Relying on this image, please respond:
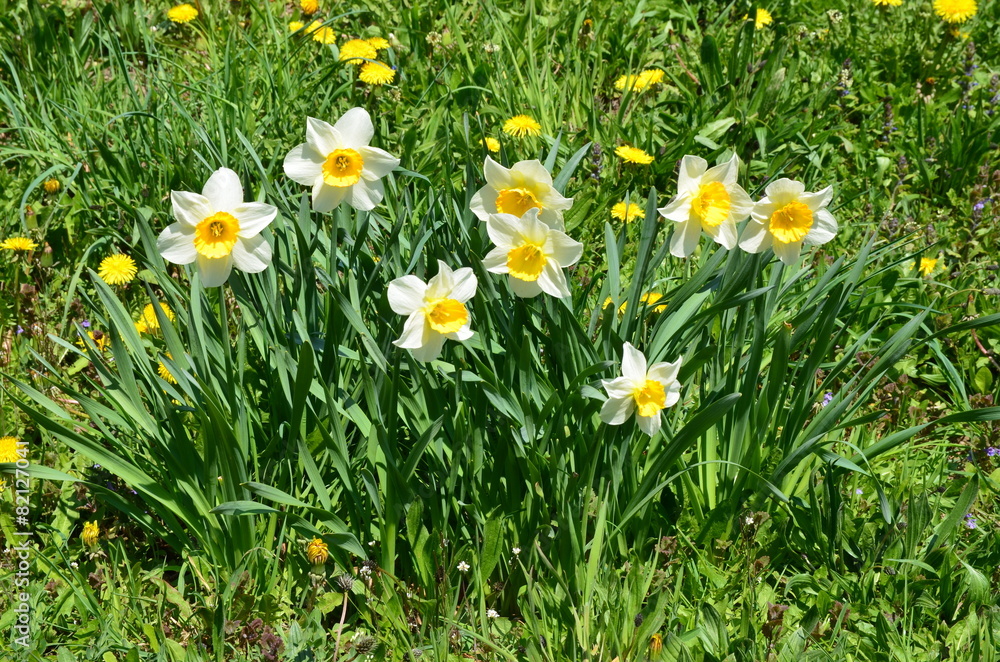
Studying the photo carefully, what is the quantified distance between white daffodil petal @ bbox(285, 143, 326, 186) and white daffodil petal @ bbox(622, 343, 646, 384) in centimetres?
68

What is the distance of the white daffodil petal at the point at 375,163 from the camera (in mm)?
1669

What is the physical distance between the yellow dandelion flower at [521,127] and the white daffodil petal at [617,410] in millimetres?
1612

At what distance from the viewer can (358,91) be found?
339 centimetres

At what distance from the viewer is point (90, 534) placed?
1919 mm

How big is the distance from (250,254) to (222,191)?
132mm

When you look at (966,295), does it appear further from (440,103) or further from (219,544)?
(219,544)

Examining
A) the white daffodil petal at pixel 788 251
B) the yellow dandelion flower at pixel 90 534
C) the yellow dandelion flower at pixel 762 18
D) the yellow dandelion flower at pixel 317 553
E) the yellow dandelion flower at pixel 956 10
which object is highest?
the white daffodil petal at pixel 788 251

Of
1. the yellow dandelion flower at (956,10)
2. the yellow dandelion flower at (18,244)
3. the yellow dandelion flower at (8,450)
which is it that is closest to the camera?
the yellow dandelion flower at (8,450)

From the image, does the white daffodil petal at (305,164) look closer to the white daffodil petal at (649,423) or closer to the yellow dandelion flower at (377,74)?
the white daffodil petal at (649,423)

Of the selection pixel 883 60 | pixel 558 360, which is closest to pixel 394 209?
pixel 558 360

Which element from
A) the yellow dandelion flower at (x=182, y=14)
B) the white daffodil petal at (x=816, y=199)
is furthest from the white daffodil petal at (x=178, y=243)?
the yellow dandelion flower at (x=182, y=14)

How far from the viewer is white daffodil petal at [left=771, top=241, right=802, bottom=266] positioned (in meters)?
1.71

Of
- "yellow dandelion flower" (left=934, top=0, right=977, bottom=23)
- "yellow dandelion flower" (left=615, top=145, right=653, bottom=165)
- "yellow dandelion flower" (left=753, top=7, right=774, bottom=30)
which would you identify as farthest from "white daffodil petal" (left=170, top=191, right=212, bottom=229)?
"yellow dandelion flower" (left=934, top=0, right=977, bottom=23)

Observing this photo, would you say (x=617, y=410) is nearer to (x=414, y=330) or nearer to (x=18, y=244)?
(x=414, y=330)
